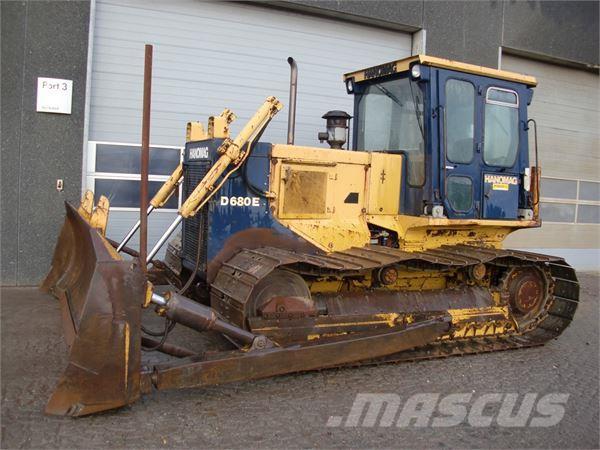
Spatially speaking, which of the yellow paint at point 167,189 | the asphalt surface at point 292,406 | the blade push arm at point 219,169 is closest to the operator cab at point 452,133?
the asphalt surface at point 292,406

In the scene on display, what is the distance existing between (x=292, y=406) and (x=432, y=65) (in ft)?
11.8

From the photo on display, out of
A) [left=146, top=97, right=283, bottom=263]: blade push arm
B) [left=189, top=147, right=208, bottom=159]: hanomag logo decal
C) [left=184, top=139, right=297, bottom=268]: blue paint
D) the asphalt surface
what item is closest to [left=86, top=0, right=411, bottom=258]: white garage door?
[left=189, top=147, right=208, bottom=159]: hanomag logo decal

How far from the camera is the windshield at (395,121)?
6.03 m

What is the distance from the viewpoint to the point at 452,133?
6.01 metres

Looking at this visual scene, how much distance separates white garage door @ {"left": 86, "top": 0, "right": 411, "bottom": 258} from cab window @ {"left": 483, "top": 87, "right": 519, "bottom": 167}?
4039 millimetres

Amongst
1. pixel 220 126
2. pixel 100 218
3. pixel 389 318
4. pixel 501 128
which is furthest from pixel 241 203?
pixel 501 128

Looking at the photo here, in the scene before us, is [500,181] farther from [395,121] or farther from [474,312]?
[474,312]

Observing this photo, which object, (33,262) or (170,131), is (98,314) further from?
(170,131)

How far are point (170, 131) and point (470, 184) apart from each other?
4.79 m

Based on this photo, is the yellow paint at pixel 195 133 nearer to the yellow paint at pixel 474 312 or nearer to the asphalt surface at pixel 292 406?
the asphalt surface at pixel 292 406

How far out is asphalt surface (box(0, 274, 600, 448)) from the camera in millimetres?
3838

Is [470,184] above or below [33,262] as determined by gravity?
above

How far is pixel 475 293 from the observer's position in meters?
6.14

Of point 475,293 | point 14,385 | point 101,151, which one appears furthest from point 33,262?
point 475,293
